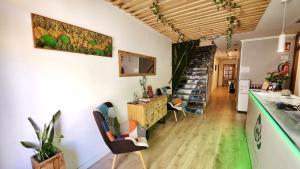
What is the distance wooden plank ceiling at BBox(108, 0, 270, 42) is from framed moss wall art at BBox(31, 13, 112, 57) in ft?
2.57

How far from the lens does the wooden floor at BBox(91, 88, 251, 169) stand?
6.91 ft

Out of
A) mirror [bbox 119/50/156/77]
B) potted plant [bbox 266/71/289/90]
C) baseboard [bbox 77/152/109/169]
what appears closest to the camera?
baseboard [bbox 77/152/109/169]

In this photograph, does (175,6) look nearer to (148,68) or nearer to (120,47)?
(120,47)

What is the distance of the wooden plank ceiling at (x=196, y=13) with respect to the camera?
7.48 ft

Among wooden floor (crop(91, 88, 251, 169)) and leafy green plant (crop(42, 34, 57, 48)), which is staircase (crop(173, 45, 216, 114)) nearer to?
wooden floor (crop(91, 88, 251, 169))

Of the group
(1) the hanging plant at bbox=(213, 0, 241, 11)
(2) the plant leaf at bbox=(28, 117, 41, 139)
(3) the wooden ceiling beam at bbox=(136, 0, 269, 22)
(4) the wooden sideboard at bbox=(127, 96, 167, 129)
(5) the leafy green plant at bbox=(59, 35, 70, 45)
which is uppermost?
(3) the wooden ceiling beam at bbox=(136, 0, 269, 22)

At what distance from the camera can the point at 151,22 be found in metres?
3.16

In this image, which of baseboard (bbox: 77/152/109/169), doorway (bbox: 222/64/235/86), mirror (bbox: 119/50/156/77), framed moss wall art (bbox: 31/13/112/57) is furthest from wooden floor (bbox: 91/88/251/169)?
doorway (bbox: 222/64/235/86)

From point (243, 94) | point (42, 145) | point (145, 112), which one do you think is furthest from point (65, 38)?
point (243, 94)

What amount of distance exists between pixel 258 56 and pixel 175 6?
354cm

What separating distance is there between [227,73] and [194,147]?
11.2 metres

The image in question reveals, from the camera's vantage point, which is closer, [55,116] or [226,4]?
[55,116]

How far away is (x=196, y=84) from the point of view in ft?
16.6

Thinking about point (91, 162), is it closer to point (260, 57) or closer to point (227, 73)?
point (260, 57)
